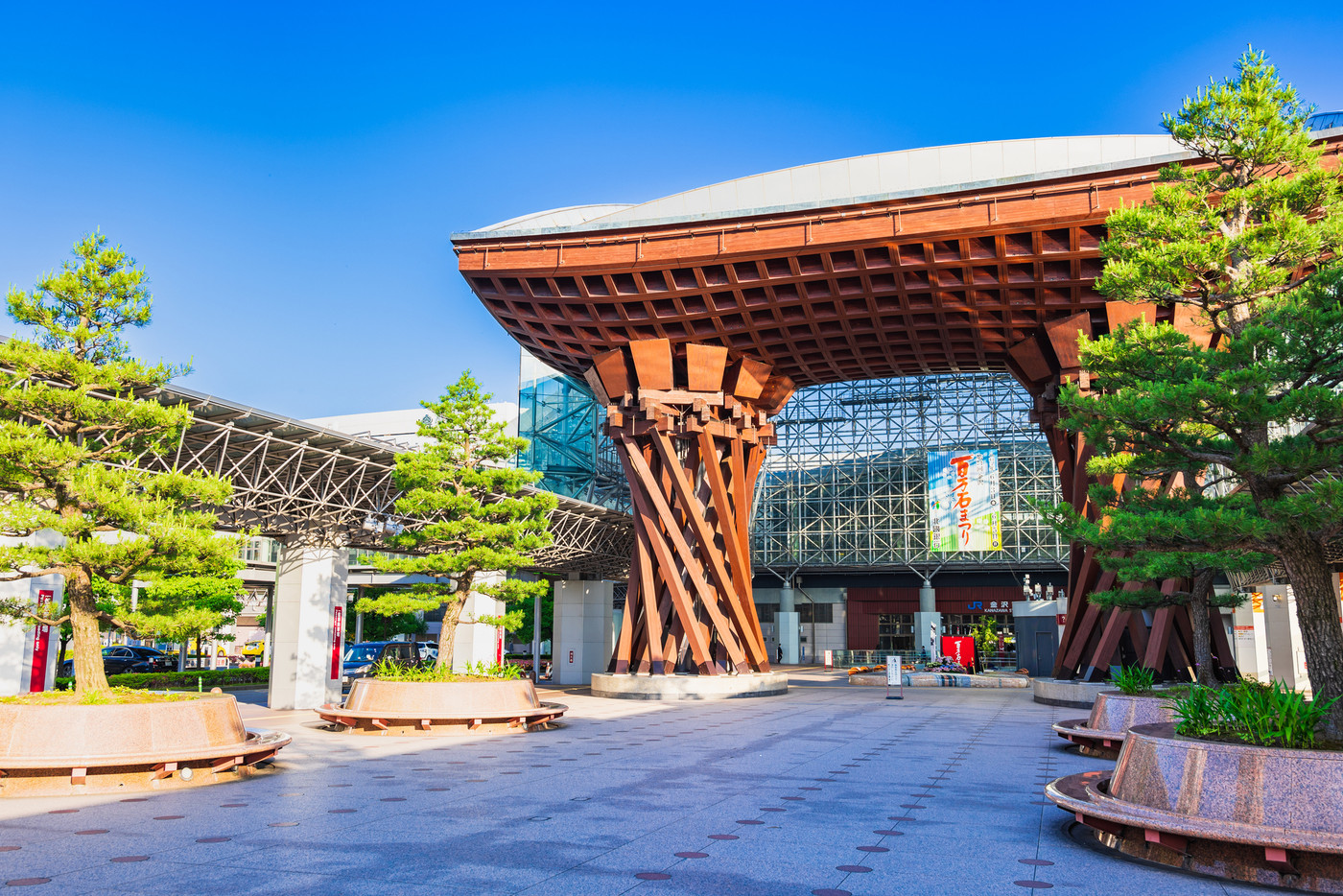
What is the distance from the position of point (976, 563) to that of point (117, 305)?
47.2 m

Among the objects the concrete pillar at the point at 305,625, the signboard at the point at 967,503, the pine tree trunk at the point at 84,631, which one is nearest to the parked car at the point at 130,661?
the concrete pillar at the point at 305,625

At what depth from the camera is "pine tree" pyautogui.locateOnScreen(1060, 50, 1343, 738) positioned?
27.5 feet

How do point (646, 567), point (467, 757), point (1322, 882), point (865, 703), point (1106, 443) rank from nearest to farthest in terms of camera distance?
point (1322, 882), point (1106, 443), point (467, 757), point (865, 703), point (646, 567)

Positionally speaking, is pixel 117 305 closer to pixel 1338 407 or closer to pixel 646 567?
pixel 1338 407

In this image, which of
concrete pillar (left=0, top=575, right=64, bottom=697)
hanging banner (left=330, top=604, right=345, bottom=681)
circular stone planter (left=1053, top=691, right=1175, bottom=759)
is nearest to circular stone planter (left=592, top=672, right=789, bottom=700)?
hanging banner (left=330, top=604, right=345, bottom=681)

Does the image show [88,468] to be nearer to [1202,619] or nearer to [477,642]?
[1202,619]

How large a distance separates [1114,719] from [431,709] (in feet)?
34.9

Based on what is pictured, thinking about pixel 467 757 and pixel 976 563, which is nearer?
pixel 467 757

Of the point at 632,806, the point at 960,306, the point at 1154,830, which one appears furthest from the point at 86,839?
the point at 960,306

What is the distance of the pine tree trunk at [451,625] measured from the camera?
58.6 feet

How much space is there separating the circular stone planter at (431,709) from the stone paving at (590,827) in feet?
4.54

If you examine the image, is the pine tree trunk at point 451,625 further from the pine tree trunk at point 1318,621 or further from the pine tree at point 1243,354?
the pine tree trunk at point 1318,621

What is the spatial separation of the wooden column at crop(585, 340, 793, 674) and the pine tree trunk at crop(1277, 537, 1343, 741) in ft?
58.0

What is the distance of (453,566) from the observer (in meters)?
18.3
